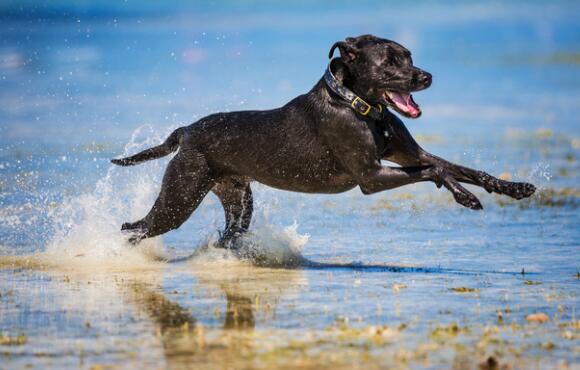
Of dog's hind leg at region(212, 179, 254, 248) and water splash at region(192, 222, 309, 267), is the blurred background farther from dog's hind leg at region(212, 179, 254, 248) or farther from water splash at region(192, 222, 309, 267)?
water splash at region(192, 222, 309, 267)

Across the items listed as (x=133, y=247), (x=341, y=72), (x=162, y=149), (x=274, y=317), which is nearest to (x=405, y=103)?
(x=341, y=72)

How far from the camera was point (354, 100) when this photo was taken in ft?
26.1

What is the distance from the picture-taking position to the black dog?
7.94m

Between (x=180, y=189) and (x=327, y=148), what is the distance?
1.12 metres

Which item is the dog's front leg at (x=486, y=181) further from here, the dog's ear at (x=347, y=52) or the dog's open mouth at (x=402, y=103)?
the dog's ear at (x=347, y=52)

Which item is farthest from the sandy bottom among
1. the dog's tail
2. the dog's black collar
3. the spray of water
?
the dog's black collar

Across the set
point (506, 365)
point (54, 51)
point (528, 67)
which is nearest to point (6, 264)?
point (506, 365)

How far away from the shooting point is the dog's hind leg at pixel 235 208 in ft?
29.4

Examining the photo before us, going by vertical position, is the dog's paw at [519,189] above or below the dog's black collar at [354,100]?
below

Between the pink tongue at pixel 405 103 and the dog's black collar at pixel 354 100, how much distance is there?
141mm

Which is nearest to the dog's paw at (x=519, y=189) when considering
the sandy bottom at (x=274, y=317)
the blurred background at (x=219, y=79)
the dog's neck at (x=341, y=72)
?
the sandy bottom at (x=274, y=317)

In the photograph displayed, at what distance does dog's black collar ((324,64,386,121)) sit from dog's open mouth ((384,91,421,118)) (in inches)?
4.4

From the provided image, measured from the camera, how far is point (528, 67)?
96.7ft

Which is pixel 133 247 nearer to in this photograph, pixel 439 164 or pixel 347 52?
pixel 347 52
